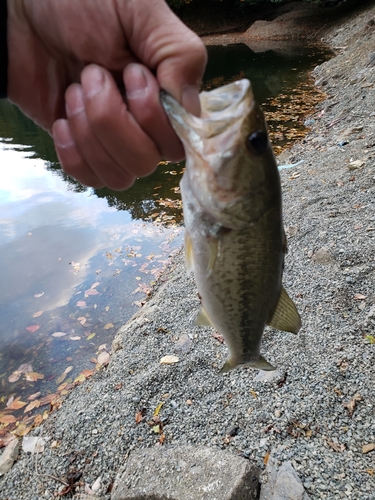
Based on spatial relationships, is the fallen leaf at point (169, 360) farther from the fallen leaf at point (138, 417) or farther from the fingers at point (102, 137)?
the fingers at point (102, 137)

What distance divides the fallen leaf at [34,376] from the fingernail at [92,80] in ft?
14.7

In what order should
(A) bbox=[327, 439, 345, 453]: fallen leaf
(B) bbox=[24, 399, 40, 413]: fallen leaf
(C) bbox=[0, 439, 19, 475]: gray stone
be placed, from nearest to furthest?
(A) bbox=[327, 439, 345, 453]: fallen leaf, (C) bbox=[0, 439, 19, 475]: gray stone, (B) bbox=[24, 399, 40, 413]: fallen leaf

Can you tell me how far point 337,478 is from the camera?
2.61m

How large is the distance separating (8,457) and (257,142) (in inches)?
149

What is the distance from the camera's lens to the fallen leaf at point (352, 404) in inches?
117

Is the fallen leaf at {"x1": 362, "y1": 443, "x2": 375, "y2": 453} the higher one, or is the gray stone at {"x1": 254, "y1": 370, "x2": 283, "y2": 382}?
the fallen leaf at {"x1": 362, "y1": 443, "x2": 375, "y2": 453}

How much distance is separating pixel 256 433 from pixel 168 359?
1328 mm

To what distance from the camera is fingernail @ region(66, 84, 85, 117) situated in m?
1.66

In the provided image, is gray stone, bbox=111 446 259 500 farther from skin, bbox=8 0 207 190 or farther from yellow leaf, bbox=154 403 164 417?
skin, bbox=8 0 207 190

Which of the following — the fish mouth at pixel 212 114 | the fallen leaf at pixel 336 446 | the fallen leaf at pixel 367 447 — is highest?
the fish mouth at pixel 212 114

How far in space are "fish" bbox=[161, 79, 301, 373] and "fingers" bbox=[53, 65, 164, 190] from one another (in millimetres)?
163

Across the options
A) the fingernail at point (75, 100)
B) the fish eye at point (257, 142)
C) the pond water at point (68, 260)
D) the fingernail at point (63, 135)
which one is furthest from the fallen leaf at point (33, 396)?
the fish eye at point (257, 142)

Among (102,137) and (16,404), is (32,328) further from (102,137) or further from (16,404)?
(102,137)

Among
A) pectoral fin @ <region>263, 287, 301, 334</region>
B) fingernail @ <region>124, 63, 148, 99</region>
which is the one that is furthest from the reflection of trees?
fingernail @ <region>124, 63, 148, 99</region>
